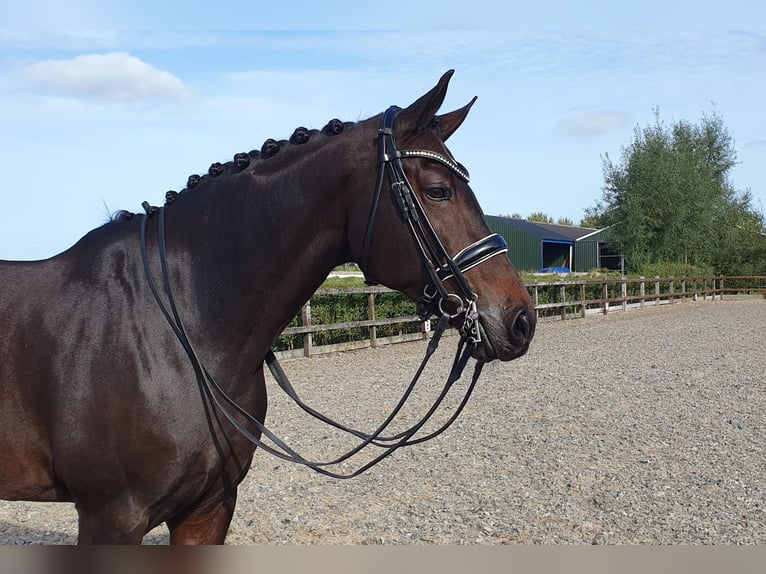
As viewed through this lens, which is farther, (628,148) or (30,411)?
(628,148)

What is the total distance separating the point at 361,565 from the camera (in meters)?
1.14

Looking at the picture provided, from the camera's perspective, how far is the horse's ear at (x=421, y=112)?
243 centimetres

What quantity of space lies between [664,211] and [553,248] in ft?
47.5

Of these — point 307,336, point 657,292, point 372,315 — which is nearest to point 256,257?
point 307,336

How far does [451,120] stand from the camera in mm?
2619

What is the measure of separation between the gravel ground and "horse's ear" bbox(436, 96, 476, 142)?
2.99m

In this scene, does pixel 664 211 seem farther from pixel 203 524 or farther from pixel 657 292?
pixel 203 524

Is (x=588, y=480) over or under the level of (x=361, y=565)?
under

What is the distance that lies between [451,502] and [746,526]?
2.12 m

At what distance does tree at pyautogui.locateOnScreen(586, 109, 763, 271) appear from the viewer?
37875 millimetres

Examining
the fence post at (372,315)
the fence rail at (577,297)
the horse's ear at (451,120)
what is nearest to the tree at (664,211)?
the fence rail at (577,297)

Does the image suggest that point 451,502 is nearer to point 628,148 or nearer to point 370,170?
point 370,170

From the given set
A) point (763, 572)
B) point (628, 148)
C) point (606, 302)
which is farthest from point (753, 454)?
point (628, 148)

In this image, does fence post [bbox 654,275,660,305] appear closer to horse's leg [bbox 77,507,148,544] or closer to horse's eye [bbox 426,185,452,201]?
horse's eye [bbox 426,185,452,201]
